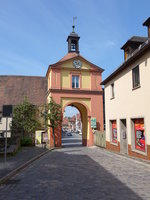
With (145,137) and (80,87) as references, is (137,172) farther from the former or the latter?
(80,87)

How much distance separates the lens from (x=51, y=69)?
25.7 meters

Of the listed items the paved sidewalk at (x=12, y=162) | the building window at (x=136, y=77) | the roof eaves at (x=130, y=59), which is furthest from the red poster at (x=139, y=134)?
the paved sidewalk at (x=12, y=162)

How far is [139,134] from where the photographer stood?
12.8 metres

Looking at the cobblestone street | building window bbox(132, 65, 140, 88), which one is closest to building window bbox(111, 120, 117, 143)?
building window bbox(132, 65, 140, 88)

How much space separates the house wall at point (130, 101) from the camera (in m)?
11.5

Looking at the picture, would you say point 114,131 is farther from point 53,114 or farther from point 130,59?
point 53,114

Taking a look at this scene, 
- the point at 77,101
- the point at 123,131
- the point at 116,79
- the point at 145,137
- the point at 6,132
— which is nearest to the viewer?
the point at 6,132

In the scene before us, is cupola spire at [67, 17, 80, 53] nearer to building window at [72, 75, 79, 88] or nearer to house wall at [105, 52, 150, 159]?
building window at [72, 75, 79, 88]

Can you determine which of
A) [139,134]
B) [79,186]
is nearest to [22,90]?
[139,134]

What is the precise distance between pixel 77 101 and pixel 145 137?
50.3ft

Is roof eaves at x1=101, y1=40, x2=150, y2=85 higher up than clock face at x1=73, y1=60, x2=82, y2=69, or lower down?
lower down

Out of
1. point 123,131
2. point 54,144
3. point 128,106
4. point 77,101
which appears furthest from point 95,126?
point 128,106

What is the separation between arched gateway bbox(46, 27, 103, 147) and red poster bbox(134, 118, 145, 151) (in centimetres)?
1285

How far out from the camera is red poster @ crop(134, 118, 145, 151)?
1230cm
